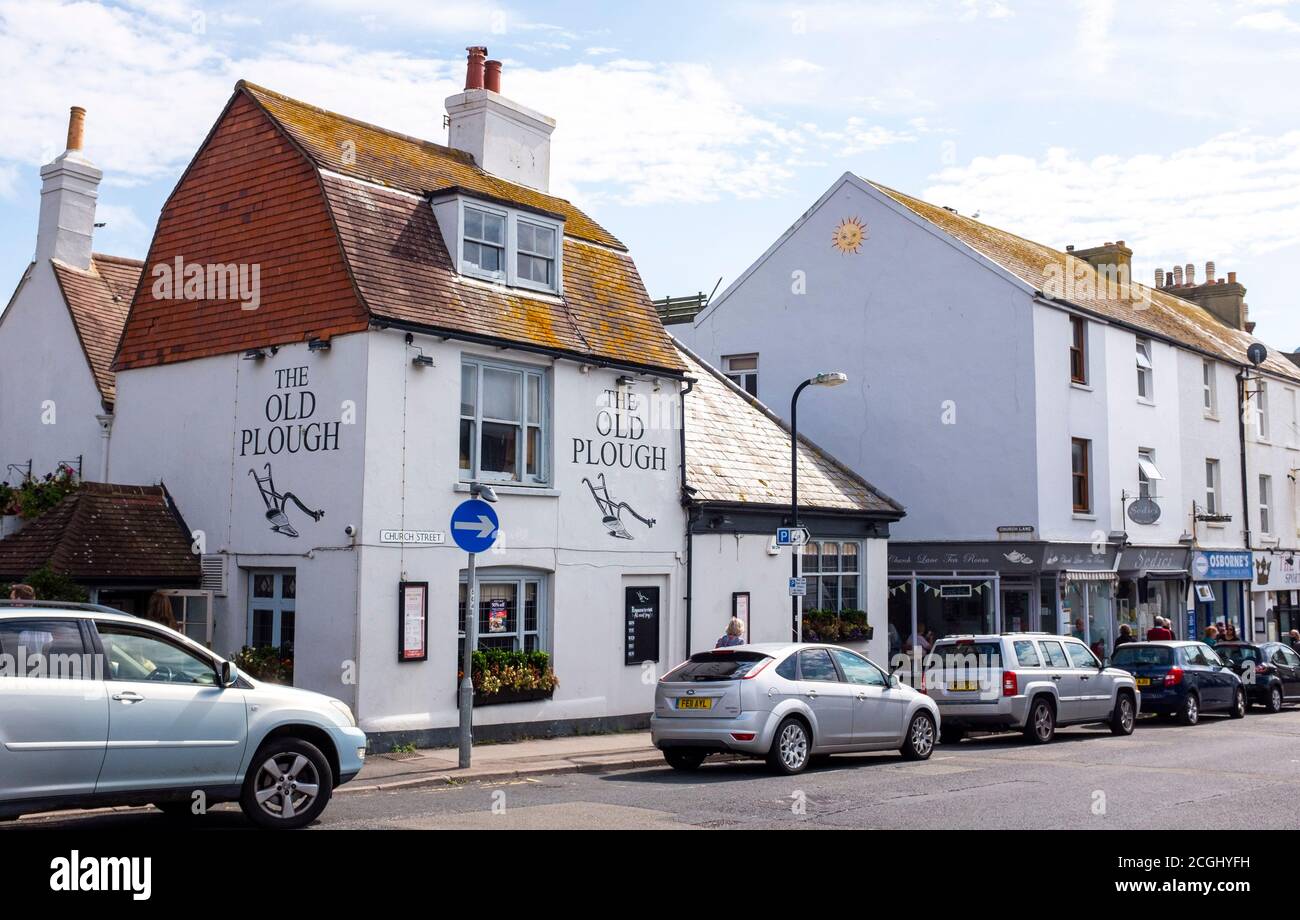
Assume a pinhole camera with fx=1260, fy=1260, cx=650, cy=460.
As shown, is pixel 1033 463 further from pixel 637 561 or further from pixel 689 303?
pixel 689 303

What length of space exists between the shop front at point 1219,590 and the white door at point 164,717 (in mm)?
27955

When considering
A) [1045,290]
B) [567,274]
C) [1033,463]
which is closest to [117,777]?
[567,274]

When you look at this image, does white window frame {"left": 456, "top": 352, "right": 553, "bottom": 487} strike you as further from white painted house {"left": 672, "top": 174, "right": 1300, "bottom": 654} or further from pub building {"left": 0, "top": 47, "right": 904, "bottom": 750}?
white painted house {"left": 672, "top": 174, "right": 1300, "bottom": 654}

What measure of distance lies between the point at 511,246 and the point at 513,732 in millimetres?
6913

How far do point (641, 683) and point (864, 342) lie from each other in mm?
12961

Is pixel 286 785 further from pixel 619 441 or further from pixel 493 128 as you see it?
pixel 493 128

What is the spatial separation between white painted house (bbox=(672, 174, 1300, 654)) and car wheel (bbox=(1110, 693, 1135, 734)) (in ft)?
20.6

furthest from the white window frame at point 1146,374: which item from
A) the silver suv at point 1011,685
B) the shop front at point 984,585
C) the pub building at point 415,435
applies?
the pub building at point 415,435

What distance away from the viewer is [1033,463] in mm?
26891

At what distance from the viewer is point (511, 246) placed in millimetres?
18312

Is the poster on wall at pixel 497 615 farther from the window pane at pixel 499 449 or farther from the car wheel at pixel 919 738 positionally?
Result: the car wheel at pixel 919 738

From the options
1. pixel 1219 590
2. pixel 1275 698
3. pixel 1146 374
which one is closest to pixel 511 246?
pixel 1275 698

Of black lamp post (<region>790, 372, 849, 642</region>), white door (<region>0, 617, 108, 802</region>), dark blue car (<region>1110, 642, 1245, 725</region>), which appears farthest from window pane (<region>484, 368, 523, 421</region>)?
dark blue car (<region>1110, 642, 1245, 725</region>)

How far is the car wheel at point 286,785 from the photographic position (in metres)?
9.82
